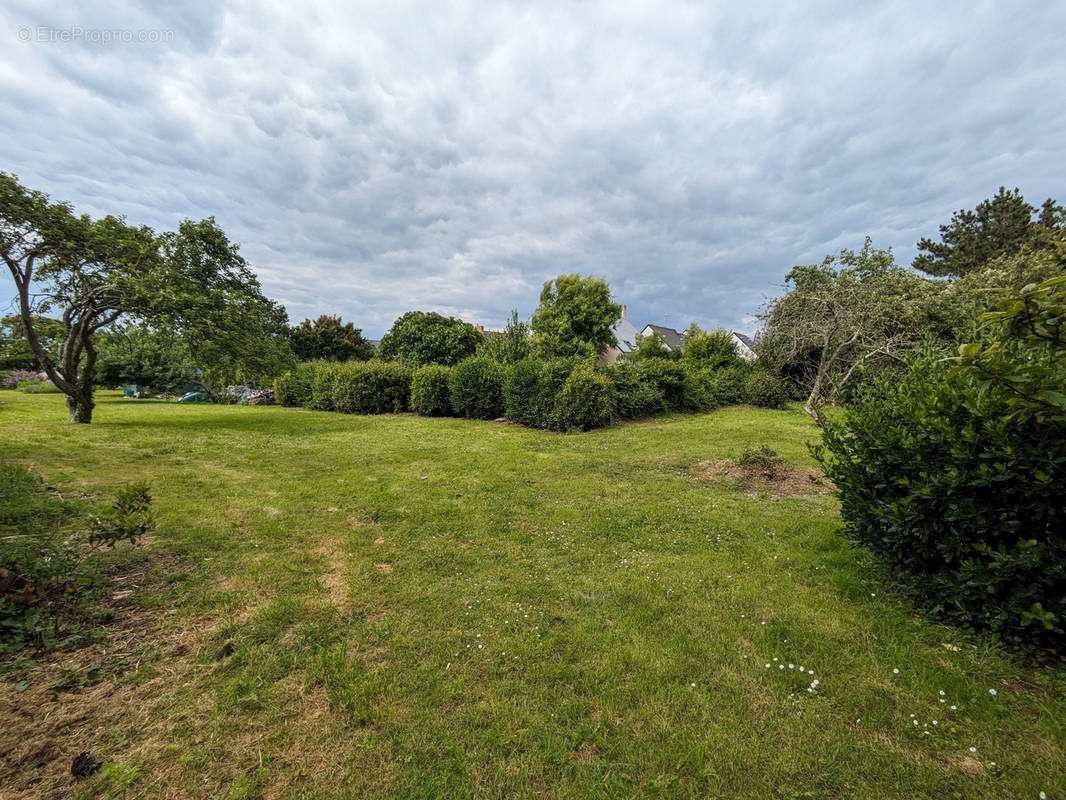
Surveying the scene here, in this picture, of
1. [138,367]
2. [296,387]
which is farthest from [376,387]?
[138,367]

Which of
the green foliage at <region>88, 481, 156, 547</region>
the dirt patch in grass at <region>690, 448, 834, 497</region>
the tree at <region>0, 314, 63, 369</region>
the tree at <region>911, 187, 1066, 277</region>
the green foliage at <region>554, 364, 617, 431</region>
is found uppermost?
the tree at <region>911, 187, 1066, 277</region>

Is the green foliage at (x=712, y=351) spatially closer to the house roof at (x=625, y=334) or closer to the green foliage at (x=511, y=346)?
the green foliage at (x=511, y=346)

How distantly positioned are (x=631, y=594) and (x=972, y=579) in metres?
2.18

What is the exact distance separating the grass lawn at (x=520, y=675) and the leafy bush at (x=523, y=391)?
28.4 ft

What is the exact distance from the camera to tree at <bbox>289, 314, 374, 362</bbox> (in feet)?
128

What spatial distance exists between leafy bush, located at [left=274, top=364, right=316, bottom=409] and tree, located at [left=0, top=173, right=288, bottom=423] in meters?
8.24

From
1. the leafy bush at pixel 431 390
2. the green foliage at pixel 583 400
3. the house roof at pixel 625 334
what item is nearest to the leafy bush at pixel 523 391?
the green foliage at pixel 583 400

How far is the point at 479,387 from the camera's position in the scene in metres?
15.1

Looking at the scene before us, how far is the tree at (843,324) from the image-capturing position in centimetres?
1401

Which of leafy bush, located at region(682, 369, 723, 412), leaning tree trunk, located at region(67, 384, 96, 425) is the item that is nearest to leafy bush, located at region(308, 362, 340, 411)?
leaning tree trunk, located at region(67, 384, 96, 425)

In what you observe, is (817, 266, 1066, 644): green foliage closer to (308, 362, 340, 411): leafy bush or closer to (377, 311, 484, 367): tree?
(308, 362, 340, 411): leafy bush

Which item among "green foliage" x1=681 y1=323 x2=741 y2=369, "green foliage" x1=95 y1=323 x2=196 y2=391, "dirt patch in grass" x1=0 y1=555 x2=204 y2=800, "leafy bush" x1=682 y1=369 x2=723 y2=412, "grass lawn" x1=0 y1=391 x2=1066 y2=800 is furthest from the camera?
"green foliage" x1=95 y1=323 x2=196 y2=391

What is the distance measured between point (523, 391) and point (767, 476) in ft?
27.8

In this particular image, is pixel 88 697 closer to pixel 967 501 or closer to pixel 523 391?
pixel 967 501
